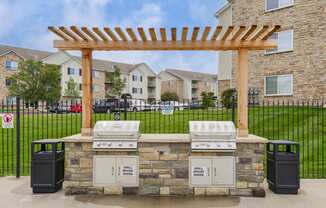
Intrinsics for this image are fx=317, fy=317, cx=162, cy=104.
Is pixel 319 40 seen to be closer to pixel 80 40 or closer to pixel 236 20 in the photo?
pixel 236 20

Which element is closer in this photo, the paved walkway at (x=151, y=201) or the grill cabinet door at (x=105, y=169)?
the paved walkway at (x=151, y=201)

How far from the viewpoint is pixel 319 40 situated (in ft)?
56.3

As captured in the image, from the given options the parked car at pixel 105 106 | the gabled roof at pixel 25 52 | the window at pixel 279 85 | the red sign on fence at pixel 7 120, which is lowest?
the red sign on fence at pixel 7 120

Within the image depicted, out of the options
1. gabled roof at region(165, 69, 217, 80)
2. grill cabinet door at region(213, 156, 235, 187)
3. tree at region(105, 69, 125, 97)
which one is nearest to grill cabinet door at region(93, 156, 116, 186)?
grill cabinet door at region(213, 156, 235, 187)

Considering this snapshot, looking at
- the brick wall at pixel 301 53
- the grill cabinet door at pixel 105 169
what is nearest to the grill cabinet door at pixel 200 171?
the grill cabinet door at pixel 105 169

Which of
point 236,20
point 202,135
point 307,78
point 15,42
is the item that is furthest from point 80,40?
point 15,42

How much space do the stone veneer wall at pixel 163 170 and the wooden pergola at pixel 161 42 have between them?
39 centimetres

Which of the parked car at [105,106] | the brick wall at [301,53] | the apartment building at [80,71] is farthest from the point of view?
the apartment building at [80,71]

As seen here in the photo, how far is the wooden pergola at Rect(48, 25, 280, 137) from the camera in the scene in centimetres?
550

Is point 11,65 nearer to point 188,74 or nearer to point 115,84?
point 115,84

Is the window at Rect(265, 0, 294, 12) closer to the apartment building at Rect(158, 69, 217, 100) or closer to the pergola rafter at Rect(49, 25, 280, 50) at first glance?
the pergola rafter at Rect(49, 25, 280, 50)

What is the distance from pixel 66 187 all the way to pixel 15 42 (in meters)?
49.2

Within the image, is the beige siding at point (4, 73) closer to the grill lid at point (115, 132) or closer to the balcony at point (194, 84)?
the balcony at point (194, 84)

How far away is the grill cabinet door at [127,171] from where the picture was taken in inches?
222
